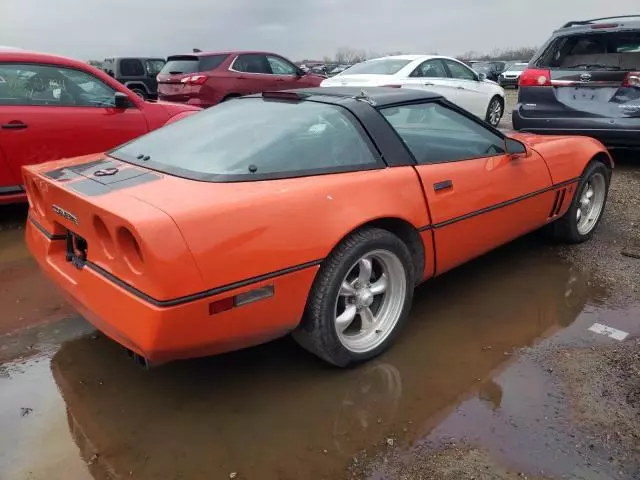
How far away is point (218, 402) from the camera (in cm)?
245

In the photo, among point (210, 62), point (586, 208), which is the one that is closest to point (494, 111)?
point (210, 62)

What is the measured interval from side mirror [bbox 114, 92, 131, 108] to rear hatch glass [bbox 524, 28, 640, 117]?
4.49 meters

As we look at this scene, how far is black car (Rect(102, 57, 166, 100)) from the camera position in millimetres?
15039

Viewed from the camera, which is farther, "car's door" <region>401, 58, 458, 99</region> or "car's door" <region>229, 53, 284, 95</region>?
"car's door" <region>229, 53, 284, 95</region>

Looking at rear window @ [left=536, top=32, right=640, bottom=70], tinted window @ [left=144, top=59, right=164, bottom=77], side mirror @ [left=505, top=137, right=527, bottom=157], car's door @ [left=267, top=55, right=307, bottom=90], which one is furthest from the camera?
tinted window @ [left=144, top=59, right=164, bottom=77]

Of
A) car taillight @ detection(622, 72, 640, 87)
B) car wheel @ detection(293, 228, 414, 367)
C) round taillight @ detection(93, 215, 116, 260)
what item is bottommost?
car wheel @ detection(293, 228, 414, 367)

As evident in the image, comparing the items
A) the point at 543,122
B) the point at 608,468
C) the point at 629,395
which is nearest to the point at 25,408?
the point at 608,468

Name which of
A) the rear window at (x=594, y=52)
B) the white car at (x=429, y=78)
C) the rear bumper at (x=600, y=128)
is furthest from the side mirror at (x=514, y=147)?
the white car at (x=429, y=78)

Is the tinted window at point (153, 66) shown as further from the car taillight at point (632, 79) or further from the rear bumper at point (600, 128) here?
the car taillight at point (632, 79)

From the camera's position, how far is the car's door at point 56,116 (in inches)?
182

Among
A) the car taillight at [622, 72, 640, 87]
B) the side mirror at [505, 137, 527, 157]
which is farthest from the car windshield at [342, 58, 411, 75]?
the side mirror at [505, 137, 527, 157]

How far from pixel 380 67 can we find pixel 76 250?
7607mm

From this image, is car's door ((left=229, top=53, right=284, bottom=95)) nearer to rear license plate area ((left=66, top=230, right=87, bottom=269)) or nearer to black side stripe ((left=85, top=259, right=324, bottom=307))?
rear license plate area ((left=66, top=230, right=87, bottom=269))

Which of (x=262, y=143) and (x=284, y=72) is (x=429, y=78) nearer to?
(x=284, y=72)
